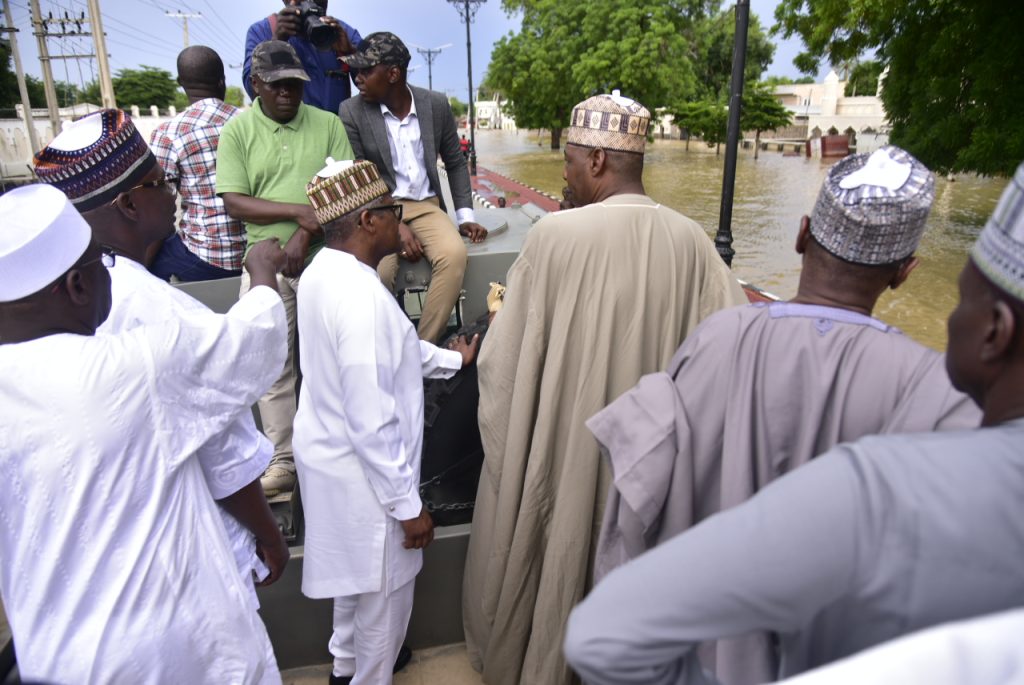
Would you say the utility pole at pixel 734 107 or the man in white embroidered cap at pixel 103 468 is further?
the utility pole at pixel 734 107

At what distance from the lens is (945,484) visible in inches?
30.4

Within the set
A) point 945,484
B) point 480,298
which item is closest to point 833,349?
point 945,484

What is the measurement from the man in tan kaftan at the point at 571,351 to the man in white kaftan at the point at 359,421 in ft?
1.06

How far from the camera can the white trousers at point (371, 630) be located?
96.2 inches

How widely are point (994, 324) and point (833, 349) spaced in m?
0.53

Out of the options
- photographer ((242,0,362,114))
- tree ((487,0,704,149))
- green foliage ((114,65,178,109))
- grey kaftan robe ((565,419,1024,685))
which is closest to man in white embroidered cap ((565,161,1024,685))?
grey kaftan robe ((565,419,1024,685))

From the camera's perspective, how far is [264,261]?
1.95 meters

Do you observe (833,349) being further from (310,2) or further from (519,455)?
(310,2)

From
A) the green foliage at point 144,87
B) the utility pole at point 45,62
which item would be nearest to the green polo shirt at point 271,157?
the utility pole at point 45,62

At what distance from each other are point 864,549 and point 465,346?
223 centimetres

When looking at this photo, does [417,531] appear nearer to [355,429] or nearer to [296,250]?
[355,429]

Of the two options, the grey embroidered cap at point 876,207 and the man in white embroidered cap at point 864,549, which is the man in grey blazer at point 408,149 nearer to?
the grey embroidered cap at point 876,207

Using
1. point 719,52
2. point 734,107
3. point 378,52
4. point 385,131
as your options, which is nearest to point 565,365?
Result: point 385,131

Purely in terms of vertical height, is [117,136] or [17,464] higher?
[117,136]
